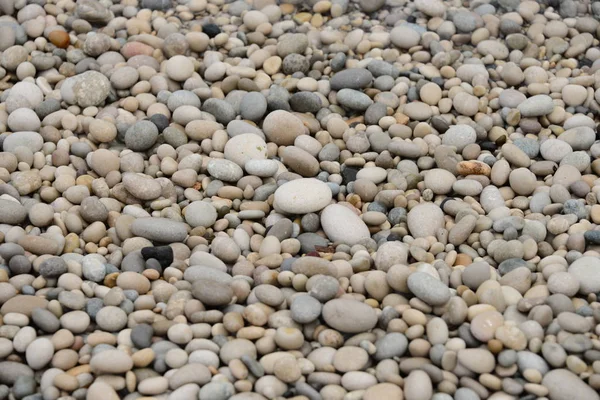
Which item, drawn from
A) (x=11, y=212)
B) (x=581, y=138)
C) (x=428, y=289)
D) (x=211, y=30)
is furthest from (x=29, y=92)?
(x=581, y=138)

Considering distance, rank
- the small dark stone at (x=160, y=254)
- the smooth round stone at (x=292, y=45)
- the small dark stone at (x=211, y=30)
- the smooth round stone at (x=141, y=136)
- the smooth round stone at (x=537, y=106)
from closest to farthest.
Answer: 1. the small dark stone at (x=160, y=254)
2. the smooth round stone at (x=141, y=136)
3. the smooth round stone at (x=537, y=106)
4. the smooth round stone at (x=292, y=45)
5. the small dark stone at (x=211, y=30)

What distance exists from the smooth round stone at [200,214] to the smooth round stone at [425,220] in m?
0.75

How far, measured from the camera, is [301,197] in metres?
2.73

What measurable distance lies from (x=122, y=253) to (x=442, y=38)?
2.05m

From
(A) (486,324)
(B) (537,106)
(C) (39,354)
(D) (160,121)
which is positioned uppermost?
(B) (537,106)

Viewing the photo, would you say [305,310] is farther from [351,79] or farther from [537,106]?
[537,106]

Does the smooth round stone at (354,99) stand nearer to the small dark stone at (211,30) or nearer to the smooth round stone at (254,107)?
the smooth round stone at (254,107)

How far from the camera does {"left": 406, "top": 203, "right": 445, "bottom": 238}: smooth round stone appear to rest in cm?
269

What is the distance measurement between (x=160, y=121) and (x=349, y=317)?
1.35 metres

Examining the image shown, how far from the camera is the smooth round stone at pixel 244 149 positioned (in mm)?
2975

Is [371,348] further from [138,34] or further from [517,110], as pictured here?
[138,34]

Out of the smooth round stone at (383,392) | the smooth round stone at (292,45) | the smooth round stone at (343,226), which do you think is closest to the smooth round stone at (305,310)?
the smooth round stone at (383,392)

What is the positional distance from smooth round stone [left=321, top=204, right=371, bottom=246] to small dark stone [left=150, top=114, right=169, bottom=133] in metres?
0.86

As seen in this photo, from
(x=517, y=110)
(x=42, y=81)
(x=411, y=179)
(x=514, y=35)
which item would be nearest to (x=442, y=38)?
(x=514, y=35)
